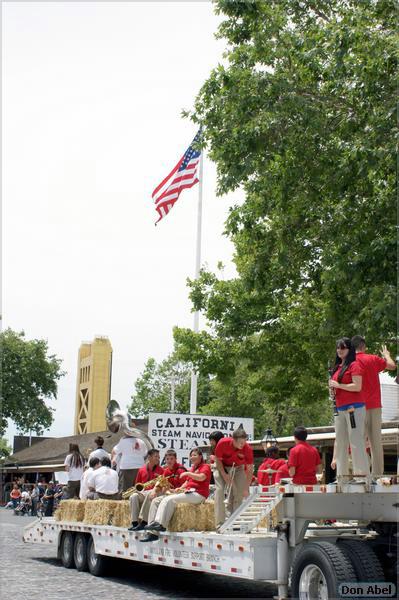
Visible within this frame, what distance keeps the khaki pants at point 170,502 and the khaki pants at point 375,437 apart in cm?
318

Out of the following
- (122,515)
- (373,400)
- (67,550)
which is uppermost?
(373,400)

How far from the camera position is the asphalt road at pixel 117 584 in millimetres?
11352

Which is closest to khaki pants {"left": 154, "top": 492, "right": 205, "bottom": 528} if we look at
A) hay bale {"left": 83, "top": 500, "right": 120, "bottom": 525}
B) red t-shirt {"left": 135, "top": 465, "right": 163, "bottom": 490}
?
red t-shirt {"left": 135, "top": 465, "right": 163, "bottom": 490}

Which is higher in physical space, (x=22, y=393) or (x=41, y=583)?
(x=22, y=393)

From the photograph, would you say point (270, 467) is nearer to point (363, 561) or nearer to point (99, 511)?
point (99, 511)

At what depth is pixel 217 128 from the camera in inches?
690

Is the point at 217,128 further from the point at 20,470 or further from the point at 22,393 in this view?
the point at 22,393

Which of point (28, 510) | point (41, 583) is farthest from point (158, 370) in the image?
point (41, 583)

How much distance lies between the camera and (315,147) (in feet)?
55.8

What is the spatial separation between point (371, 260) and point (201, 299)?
28.5 feet

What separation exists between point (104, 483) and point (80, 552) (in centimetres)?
121

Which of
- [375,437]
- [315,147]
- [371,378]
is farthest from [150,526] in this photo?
[315,147]

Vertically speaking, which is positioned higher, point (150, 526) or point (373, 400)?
point (373, 400)

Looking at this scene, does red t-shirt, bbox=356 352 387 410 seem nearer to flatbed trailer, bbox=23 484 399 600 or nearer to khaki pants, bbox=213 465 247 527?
flatbed trailer, bbox=23 484 399 600
